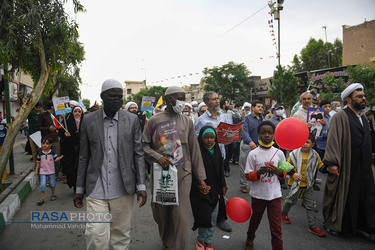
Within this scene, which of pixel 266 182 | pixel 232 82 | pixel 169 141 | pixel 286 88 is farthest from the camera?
pixel 232 82

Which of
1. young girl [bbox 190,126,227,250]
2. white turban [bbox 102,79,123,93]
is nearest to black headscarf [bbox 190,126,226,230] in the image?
young girl [bbox 190,126,227,250]

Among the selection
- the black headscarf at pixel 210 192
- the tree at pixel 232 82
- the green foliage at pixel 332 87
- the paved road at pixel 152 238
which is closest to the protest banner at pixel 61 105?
the paved road at pixel 152 238

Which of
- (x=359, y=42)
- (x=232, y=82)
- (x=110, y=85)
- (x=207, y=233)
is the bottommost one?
(x=207, y=233)

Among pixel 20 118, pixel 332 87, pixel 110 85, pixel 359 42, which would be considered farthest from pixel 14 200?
pixel 359 42

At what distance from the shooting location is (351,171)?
12.6 ft

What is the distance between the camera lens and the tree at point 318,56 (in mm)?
38719

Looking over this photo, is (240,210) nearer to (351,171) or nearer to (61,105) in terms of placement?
(351,171)

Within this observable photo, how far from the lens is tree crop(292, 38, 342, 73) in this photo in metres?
38.7

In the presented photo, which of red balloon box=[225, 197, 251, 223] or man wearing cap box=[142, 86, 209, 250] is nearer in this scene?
man wearing cap box=[142, 86, 209, 250]

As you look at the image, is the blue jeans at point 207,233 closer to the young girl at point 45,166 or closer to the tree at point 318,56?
the young girl at point 45,166

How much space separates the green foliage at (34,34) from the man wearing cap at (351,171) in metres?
5.33

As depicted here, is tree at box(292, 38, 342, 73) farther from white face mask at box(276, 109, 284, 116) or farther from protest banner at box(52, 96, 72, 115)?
protest banner at box(52, 96, 72, 115)

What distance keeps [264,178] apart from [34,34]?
16.5 ft

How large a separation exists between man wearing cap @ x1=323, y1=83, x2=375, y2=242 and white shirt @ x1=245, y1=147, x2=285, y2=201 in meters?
1.04
